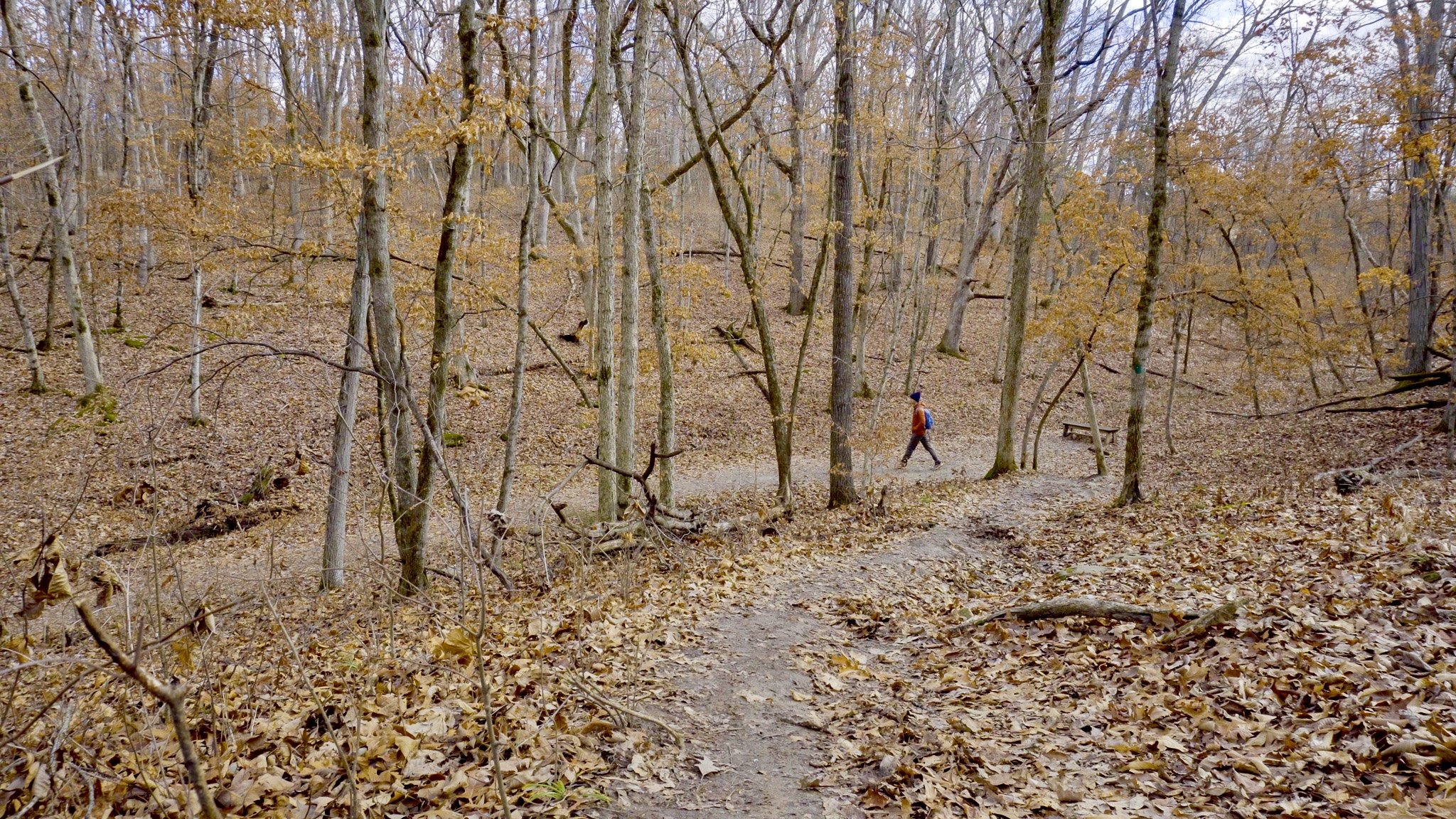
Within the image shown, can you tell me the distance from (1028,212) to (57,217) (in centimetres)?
1850

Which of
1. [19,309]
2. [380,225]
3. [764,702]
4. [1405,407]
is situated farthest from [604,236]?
[1405,407]

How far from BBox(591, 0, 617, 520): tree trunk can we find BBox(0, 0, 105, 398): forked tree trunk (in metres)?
10.8

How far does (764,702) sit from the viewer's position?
4.96 m

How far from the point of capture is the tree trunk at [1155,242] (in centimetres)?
909

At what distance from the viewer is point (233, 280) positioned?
67.6ft

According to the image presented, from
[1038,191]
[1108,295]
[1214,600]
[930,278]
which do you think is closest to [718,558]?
[1214,600]

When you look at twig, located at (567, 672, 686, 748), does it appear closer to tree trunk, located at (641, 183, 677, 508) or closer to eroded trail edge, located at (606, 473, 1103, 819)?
eroded trail edge, located at (606, 473, 1103, 819)

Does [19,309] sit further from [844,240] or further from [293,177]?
[844,240]

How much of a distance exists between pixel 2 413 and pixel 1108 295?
2190 cm

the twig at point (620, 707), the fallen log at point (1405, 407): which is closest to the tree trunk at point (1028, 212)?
the fallen log at point (1405, 407)

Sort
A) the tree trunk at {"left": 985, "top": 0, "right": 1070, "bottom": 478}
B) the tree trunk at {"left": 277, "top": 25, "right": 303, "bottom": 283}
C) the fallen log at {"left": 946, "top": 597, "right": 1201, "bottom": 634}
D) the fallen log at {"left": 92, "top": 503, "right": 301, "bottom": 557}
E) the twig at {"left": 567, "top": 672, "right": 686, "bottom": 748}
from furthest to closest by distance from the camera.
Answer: the tree trunk at {"left": 277, "top": 25, "right": 303, "bottom": 283}
the fallen log at {"left": 92, "top": 503, "right": 301, "bottom": 557}
the tree trunk at {"left": 985, "top": 0, "right": 1070, "bottom": 478}
the fallen log at {"left": 946, "top": 597, "right": 1201, "bottom": 634}
the twig at {"left": 567, "top": 672, "right": 686, "bottom": 748}

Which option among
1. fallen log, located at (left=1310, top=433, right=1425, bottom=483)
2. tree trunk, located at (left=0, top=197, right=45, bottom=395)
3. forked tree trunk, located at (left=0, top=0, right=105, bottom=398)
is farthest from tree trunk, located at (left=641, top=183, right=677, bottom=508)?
tree trunk, located at (left=0, top=197, right=45, bottom=395)

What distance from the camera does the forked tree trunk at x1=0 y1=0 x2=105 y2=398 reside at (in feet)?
41.8

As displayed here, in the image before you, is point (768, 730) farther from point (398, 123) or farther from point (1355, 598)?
point (398, 123)
